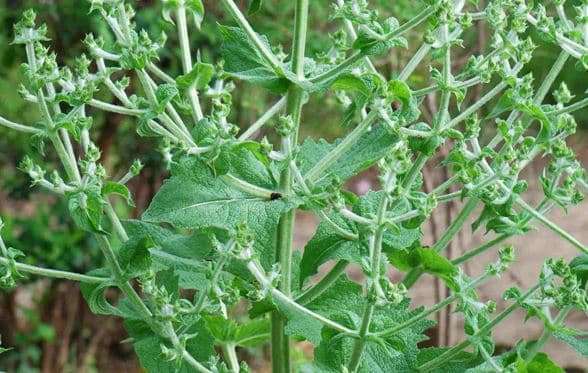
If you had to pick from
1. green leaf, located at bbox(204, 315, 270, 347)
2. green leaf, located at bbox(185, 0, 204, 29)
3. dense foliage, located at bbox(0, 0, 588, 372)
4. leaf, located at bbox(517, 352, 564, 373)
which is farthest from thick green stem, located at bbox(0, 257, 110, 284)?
leaf, located at bbox(517, 352, 564, 373)

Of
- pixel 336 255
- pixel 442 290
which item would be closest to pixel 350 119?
pixel 336 255

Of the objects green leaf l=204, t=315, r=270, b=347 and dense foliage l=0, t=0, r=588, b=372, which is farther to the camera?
green leaf l=204, t=315, r=270, b=347

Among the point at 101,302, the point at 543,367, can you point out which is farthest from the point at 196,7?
the point at 543,367

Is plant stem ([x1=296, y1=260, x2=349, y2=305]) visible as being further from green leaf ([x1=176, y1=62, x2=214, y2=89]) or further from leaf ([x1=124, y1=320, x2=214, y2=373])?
green leaf ([x1=176, y1=62, x2=214, y2=89])

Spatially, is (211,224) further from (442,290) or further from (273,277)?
(442,290)

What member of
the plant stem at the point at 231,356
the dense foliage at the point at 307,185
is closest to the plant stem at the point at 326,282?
the dense foliage at the point at 307,185

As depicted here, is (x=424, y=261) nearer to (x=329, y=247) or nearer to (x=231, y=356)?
(x=329, y=247)
